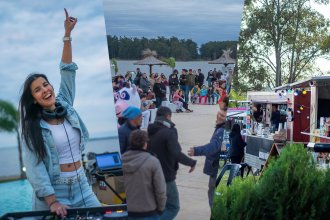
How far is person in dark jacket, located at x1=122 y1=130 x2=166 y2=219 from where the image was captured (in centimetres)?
172

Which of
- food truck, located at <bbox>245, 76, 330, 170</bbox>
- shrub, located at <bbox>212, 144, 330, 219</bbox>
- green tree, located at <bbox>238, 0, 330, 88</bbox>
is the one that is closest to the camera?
shrub, located at <bbox>212, 144, 330, 219</bbox>

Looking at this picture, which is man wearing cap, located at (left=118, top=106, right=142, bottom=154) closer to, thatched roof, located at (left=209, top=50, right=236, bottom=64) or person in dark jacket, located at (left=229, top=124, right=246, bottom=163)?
thatched roof, located at (left=209, top=50, right=236, bottom=64)

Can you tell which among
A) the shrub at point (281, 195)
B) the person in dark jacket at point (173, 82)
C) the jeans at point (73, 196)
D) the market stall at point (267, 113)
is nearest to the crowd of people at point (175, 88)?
the person in dark jacket at point (173, 82)

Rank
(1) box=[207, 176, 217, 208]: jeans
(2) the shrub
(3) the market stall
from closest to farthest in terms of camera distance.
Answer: (1) box=[207, 176, 217, 208]: jeans
(2) the shrub
(3) the market stall

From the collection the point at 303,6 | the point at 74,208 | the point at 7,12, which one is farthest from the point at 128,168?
the point at 303,6

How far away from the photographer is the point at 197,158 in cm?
186

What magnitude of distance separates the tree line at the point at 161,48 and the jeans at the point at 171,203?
1.31ft

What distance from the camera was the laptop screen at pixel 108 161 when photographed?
5.65 feet

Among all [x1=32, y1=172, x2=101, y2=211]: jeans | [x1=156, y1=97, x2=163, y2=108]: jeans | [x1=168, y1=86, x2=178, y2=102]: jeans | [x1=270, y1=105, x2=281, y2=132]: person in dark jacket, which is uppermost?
[x1=168, y1=86, x2=178, y2=102]: jeans

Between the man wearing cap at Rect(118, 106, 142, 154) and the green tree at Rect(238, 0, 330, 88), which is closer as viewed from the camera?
the man wearing cap at Rect(118, 106, 142, 154)

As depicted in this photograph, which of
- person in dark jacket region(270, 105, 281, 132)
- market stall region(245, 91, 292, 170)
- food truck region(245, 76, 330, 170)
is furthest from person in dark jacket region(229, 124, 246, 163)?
person in dark jacket region(270, 105, 281, 132)

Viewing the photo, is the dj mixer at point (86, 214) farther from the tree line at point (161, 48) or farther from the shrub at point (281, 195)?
the shrub at point (281, 195)

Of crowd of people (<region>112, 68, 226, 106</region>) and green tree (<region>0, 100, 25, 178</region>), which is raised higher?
crowd of people (<region>112, 68, 226, 106</region>)

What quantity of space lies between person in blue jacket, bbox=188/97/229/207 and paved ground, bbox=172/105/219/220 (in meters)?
0.01
